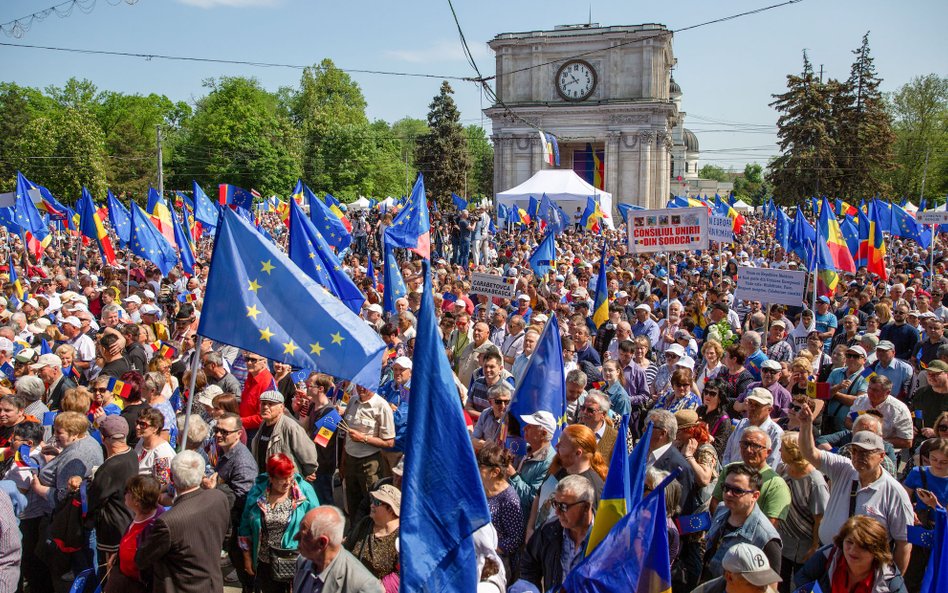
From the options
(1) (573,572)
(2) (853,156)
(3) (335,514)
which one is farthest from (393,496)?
(2) (853,156)

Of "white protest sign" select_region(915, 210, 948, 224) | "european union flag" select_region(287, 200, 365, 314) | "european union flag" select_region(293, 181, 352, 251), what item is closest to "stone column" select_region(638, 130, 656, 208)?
"white protest sign" select_region(915, 210, 948, 224)

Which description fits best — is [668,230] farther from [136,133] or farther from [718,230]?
[136,133]

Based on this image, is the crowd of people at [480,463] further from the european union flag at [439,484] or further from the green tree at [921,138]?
the green tree at [921,138]

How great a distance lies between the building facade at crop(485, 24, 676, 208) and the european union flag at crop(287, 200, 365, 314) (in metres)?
49.5

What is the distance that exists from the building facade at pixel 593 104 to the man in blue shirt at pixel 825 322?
4714cm

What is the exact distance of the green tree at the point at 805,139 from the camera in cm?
5044

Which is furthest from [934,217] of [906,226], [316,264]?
[316,264]

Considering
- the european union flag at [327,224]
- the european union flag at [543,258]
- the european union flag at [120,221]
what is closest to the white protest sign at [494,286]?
the european union flag at [327,224]

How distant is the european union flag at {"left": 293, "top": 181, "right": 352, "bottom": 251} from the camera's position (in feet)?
56.1

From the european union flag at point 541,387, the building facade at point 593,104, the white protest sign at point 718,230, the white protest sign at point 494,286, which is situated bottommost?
the european union flag at point 541,387

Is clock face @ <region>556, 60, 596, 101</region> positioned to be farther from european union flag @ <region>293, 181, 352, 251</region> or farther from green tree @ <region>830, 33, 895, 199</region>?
european union flag @ <region>293, 181, 352, 251</region>

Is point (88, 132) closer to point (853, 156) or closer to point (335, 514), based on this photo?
point (853, 156)

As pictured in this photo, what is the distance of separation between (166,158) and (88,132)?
106 feet

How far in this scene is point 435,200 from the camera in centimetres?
6500
